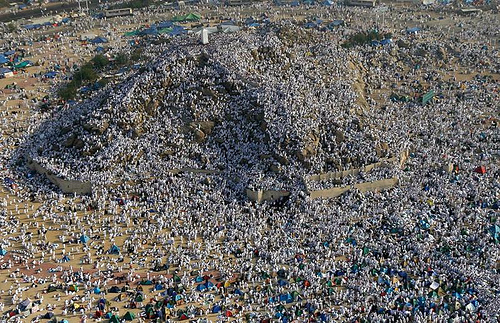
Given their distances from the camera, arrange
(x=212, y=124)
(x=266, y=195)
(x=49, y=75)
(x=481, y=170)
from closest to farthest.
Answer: (x=266, y=195) → (x=481, y=170) → (x=212, y=124) → (x=49, y=75)

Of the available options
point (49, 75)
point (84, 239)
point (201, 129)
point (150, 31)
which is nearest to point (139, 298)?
point (84, 239)

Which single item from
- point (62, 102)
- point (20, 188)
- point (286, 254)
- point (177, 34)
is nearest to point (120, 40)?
point (177, 34)

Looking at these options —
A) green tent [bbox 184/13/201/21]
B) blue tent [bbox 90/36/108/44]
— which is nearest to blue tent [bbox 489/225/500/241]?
blue tent [bbox 90/36/108/44]

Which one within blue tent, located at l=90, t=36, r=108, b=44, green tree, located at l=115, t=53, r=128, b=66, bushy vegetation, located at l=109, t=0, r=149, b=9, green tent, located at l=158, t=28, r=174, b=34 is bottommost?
green tree, located at l=115, t=53, r=128, b=66

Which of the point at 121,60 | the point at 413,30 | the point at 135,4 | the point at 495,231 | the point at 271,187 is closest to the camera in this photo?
the point at 495,231

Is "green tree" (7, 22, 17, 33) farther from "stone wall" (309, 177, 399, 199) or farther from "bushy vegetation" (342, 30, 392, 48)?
"stone wall" (309, 177, 399, 199)

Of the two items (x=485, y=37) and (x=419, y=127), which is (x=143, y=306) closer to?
(x=419, y=127)

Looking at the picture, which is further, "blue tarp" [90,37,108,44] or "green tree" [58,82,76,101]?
"blue tarp" [90,37,108,44]

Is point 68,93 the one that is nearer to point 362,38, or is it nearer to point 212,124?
point 212,124

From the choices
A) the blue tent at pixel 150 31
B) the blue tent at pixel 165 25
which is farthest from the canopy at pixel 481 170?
the blue tent at pixel 165 25

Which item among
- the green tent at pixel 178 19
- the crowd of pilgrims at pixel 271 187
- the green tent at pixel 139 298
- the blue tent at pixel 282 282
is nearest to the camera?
the green tent at pixel 139 298

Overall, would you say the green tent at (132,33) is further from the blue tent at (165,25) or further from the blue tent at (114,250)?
the blue tent at (114,250)
